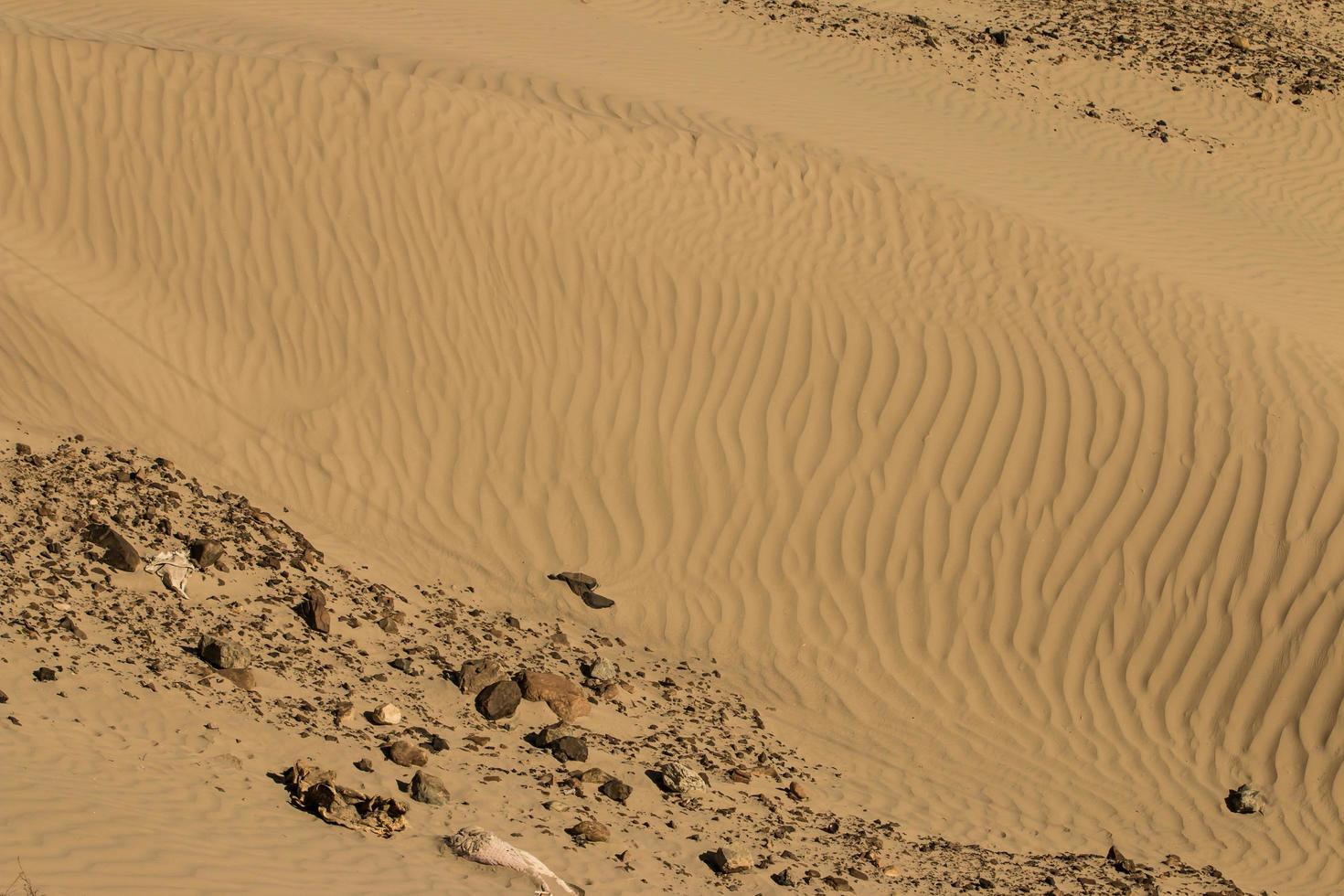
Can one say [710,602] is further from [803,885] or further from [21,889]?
[21,889]

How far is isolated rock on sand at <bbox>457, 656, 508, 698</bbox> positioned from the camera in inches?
299

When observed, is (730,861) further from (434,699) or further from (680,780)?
(434,699)

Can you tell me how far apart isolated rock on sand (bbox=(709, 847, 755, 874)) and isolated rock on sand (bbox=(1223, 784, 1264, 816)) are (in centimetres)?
303

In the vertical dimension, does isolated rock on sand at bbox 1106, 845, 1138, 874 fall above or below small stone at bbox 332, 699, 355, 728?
above

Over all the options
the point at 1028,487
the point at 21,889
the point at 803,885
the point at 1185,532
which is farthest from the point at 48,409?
the point at 1185,532

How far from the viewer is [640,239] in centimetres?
1093

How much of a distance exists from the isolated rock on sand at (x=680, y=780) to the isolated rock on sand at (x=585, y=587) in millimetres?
1726

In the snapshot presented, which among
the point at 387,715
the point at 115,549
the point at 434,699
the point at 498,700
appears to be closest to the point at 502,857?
the point at 387,715

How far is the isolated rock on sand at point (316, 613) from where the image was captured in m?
7.73

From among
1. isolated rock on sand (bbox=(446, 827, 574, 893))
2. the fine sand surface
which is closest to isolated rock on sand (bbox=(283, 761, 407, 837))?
the fine sand surface

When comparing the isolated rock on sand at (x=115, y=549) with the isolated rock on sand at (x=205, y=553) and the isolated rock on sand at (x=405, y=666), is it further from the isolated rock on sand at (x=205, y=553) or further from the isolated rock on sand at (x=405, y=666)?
the isolated rock on sand at (x=405, y=666)

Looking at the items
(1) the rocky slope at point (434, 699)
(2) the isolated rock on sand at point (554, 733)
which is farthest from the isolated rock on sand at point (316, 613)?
(2) the isolated rock on sand at point (554, 733)

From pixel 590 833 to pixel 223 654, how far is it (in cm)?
218

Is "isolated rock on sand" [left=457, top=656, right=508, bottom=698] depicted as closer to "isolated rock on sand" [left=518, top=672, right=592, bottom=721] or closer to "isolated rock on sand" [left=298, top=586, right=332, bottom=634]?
"isolated rock on sand" [left=518, top=672, right=592, bottom=721]
